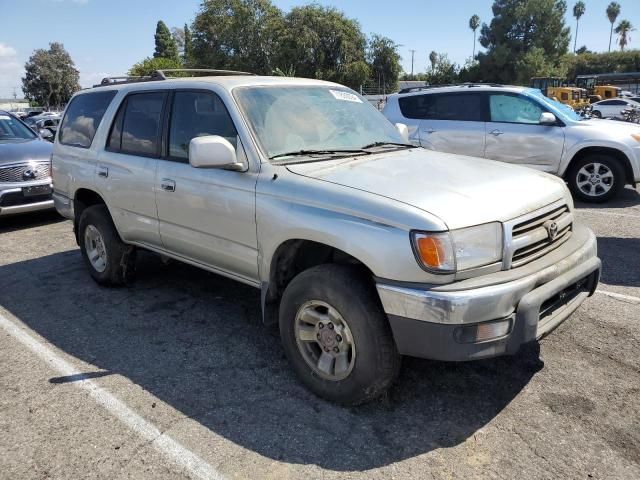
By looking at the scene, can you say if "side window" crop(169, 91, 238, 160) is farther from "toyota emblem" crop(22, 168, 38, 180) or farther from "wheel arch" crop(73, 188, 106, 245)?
"toyota emblem" crop(22, 168, 38, 180)

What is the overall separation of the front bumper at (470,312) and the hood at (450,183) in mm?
320

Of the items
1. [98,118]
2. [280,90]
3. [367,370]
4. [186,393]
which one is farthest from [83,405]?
[98,118]

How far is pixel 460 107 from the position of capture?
29.6 feet

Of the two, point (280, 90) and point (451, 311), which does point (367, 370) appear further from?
point (280, 90)

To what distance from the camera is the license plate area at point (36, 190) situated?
26.4 ft

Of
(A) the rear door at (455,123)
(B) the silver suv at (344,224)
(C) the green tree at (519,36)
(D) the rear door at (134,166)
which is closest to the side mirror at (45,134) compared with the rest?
(D) the rear door at (134,166)

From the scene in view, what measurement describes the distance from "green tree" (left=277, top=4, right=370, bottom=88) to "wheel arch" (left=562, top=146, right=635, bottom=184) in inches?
1965

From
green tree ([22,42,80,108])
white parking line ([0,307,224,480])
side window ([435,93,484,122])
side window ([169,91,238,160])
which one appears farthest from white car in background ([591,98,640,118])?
green tree ([22,42,80,108])

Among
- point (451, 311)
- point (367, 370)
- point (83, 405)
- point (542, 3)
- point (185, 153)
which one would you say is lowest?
point (83, 405)

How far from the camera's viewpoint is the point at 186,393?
335cm

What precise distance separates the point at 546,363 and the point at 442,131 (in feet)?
20.1

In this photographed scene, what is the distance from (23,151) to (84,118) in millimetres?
3757

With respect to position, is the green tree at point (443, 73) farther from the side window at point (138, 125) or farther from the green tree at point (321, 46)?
the side window at point (138, 125)

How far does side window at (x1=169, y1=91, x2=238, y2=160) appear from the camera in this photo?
373 centimetres
